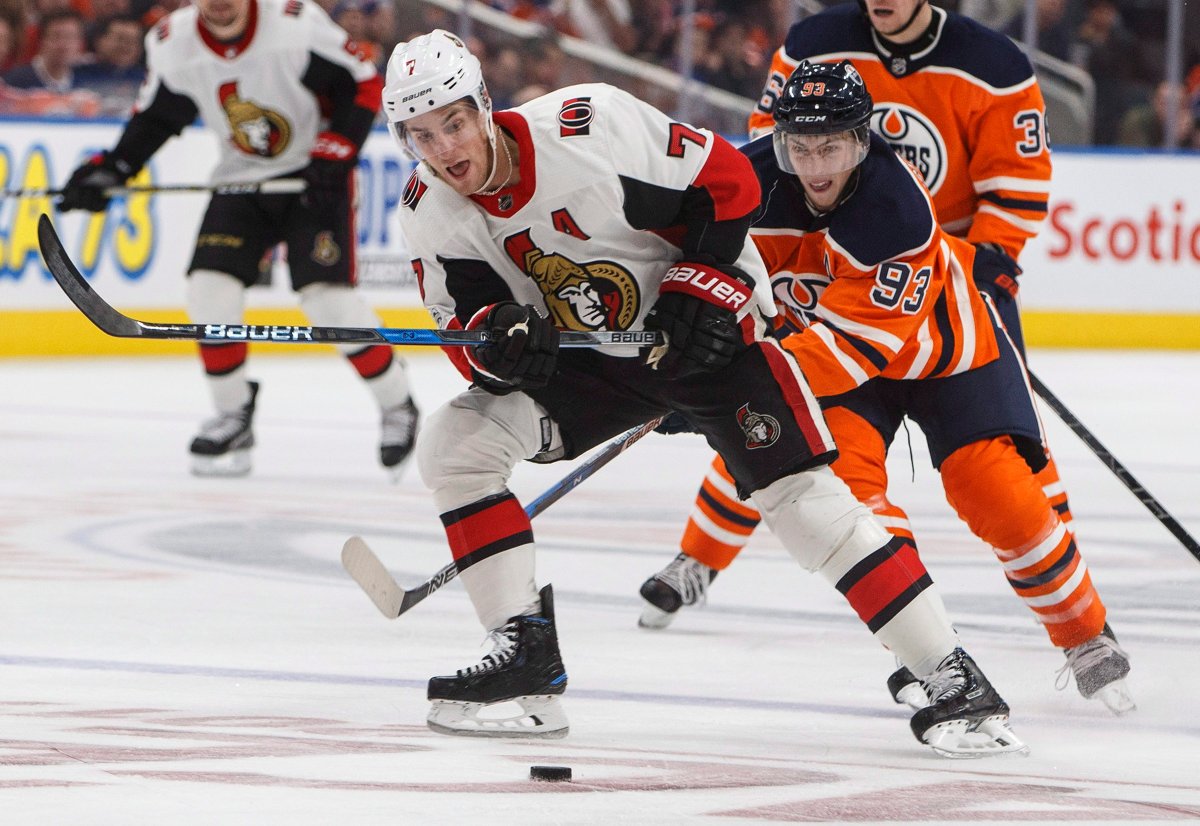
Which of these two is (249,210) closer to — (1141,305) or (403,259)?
(403,259)

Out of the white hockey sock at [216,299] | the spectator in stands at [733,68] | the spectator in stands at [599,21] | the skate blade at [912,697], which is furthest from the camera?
the spectator in stands at [599,21]

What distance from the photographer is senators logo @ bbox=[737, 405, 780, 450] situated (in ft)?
8.15

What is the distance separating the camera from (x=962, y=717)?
2.41 meters

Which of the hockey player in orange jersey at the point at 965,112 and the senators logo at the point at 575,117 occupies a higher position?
the senators logo at the point at 575,117

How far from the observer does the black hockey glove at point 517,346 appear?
95.0 inches

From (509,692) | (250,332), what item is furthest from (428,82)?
(509,692)

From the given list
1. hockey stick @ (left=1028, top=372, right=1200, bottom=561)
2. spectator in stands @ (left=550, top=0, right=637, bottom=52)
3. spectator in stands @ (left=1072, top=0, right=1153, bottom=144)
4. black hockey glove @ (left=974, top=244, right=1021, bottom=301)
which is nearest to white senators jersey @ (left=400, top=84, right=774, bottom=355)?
black hockey glove @ (left=974, top=244, right=1021, bottom=301)

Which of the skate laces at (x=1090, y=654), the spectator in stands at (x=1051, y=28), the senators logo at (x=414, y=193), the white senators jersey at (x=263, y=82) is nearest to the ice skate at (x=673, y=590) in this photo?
the skate laces at (x=1090, y=654)

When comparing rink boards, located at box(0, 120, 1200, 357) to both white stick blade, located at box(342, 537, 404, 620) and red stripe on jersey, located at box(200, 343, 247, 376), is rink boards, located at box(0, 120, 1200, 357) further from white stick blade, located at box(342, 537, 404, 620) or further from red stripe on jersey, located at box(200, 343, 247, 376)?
white stick blade, located at box(342, 537, 404, 620)

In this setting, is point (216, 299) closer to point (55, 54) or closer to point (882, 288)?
point (882, 288)

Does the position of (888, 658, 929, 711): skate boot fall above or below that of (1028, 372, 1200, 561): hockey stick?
above

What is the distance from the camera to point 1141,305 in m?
9.14

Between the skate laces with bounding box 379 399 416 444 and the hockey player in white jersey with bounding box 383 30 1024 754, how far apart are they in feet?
8.48

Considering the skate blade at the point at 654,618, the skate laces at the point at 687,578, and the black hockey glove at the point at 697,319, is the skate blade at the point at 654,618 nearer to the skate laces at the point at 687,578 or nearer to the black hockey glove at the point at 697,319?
the skate laces at the point at 687,578
